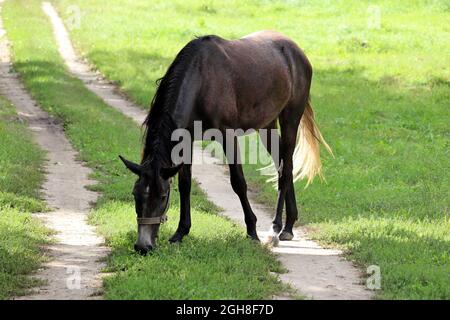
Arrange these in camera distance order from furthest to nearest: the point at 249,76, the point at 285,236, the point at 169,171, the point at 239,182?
the point at 285,236 → the point at 249,76 → the point at 239,182 → the point at 169,171

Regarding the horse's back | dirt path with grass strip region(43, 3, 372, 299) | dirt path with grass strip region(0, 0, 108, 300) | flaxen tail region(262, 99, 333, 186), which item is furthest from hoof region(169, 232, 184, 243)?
flaxen tail region(262, 99, 333, 186)

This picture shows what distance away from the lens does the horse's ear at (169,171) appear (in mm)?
9266

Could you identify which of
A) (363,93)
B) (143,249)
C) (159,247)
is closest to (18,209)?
(159,247)

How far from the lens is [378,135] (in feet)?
66.4

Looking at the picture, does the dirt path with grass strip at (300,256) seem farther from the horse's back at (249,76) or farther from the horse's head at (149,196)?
the horse's back at (249,76)

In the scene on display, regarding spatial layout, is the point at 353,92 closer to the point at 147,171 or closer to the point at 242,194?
the point at 242,194

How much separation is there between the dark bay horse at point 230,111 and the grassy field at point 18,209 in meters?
1.44

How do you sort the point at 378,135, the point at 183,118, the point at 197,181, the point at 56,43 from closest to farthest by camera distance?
the point at 183,118 → the point at 197,181 → the point at 378,135 → the point at 56,43

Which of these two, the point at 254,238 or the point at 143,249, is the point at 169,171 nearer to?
the point at 143,249

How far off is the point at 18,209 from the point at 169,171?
4.29m

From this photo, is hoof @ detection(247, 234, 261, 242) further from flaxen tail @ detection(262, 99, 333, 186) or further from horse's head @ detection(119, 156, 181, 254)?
flaxen tail @ detection(262, 99, 333, 186)

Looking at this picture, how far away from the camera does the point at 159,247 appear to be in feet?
32.3
